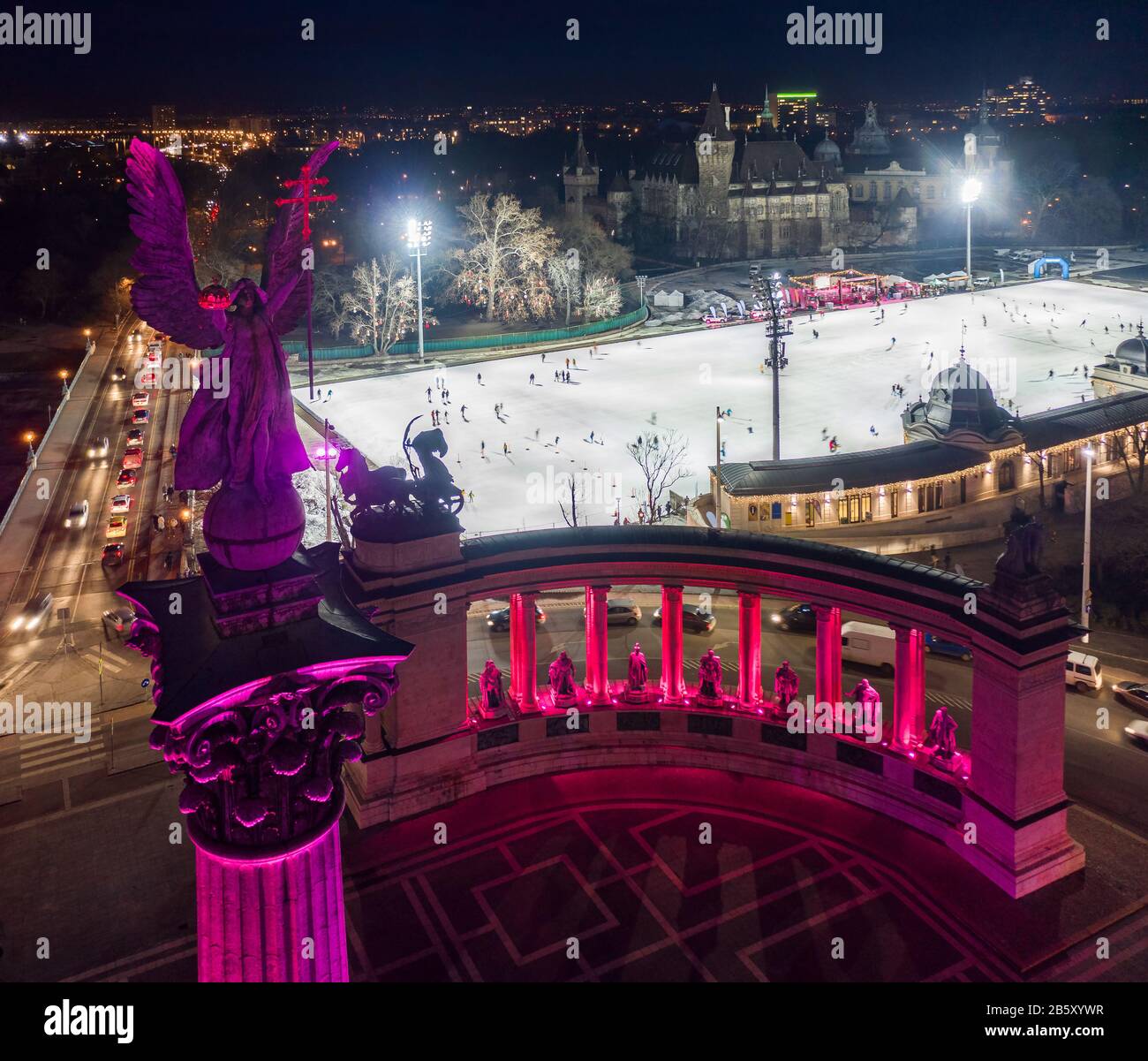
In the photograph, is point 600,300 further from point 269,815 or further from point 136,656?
point 269,815

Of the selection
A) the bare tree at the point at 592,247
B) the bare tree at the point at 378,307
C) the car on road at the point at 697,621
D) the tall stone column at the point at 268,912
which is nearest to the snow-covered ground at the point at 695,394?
the bare tree at the point at 378,307

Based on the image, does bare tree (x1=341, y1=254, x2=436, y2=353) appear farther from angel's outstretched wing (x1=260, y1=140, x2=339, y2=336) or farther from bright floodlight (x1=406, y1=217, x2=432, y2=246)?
angel's outstretched wing (x1=260, y1=140, x2=339, y2=336)

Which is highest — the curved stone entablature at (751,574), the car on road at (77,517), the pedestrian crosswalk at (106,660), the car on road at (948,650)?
the curved stone entablature at (751,574)

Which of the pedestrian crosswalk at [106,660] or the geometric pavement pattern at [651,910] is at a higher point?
the pedestrian crosswalk at [106,660]

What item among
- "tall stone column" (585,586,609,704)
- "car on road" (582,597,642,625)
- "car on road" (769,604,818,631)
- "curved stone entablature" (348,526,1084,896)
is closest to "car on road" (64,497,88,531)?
"car on road" (582,597,642,625)

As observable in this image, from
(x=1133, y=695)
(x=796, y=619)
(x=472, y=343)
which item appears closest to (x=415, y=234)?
(x=472, y=343)

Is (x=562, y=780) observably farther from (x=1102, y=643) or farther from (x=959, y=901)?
(x=1102, y=643)

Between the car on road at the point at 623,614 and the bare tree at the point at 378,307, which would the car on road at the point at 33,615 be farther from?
the bare tree at the point at 378,307
